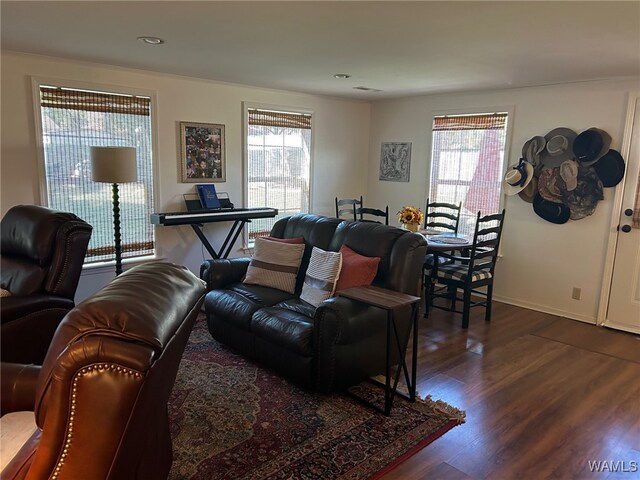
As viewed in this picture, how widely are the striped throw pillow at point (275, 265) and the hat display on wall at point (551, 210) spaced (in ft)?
8.41

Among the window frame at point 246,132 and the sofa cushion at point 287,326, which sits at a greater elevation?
the window frame at point 246,132

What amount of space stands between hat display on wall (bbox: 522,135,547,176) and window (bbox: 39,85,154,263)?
3.75m

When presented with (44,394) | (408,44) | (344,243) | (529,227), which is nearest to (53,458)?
(44,394)

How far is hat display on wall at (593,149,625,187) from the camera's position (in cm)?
407

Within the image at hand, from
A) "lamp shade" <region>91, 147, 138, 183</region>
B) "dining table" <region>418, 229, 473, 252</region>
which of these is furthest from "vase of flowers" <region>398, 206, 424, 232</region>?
"lamp shade" <region>91, 147, 138, 183</region>

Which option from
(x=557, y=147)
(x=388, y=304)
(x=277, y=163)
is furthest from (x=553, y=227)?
(x=277, y=163)

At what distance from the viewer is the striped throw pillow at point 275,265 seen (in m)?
3.48

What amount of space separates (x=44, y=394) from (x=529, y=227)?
468cm

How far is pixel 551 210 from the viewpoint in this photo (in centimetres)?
450

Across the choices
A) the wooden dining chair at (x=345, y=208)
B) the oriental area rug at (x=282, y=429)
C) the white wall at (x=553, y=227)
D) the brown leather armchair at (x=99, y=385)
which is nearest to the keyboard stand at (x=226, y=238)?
the wooden dining chair at (x=345, y=208)

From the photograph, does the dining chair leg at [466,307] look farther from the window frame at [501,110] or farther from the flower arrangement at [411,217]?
the window frame at [501,110]

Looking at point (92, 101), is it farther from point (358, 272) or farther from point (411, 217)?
point (411, 217)

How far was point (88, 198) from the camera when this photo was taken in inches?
162

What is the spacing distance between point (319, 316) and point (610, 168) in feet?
10.4
